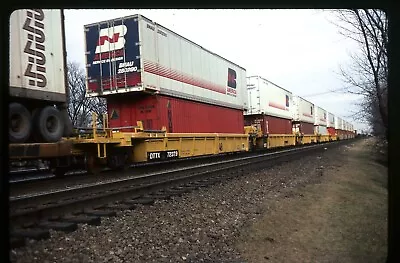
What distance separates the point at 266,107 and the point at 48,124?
1779cm

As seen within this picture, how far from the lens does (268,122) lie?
21125mm

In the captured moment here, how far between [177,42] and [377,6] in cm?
959

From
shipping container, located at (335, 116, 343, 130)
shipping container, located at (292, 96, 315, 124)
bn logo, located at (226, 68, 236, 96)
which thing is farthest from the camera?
shipping container, located at (335, 116, 343, 130)

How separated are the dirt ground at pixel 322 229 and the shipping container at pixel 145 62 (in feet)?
14.4

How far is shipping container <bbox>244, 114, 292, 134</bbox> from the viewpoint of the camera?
2036cm

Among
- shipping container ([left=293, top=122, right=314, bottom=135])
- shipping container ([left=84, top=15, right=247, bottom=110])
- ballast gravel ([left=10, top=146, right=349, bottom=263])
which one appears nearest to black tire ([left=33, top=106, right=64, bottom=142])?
ballast gravel ([left=10, top=146, right=349, bottom=263])

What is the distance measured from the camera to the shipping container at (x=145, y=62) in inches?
324

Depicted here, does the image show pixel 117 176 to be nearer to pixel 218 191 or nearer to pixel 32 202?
pixel 218 191

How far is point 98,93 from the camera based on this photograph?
9.03 meters

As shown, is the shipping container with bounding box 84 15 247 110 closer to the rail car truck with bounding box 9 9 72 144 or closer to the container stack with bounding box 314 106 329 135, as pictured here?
the rail car truck with bounding box 9 9 72 144

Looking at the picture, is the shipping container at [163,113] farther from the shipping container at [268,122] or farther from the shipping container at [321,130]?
the shipping container at [321,130]

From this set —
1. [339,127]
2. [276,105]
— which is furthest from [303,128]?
[339,127]

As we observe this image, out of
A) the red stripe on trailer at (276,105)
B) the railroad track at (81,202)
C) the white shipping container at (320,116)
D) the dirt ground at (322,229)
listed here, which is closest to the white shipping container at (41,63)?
the railroad track at (81,202)

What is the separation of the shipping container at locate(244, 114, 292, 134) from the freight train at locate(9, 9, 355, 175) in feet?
6.13
